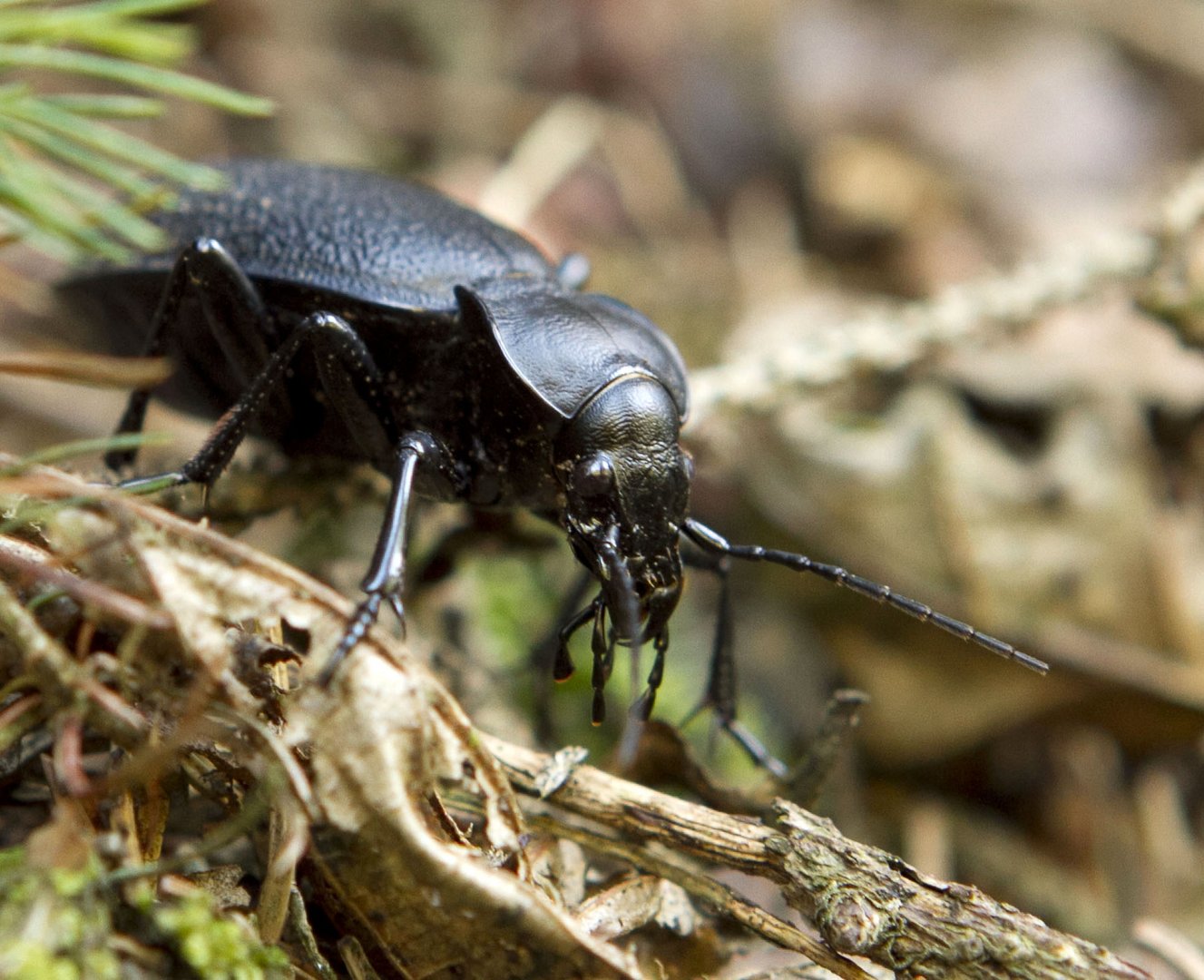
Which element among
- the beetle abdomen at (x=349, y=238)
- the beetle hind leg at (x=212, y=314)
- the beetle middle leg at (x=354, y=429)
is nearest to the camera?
the beetle middle leg at (x=354, y=429)

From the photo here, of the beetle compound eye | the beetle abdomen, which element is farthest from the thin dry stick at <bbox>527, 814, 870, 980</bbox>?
the beetle abdomen

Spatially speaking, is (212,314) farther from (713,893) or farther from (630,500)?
(713,893)

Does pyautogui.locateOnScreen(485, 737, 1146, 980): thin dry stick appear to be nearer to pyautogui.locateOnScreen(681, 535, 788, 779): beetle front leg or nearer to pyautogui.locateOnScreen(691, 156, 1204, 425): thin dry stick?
Answer: pyautogui.locateOnScreen(681, 535, 788, 779): beetle front leg

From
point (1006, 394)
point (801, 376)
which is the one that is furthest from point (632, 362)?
point (1006, 394)

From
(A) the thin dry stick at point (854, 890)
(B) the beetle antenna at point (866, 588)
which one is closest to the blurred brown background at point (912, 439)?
(B) the beetle antenna at point (866, 588)

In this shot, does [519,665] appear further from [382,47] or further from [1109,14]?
[1109,14]

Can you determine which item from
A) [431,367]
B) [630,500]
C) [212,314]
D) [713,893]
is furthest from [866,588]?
[212,314]

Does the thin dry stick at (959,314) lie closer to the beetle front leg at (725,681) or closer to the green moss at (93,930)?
the beetle front leg at (725,681)
